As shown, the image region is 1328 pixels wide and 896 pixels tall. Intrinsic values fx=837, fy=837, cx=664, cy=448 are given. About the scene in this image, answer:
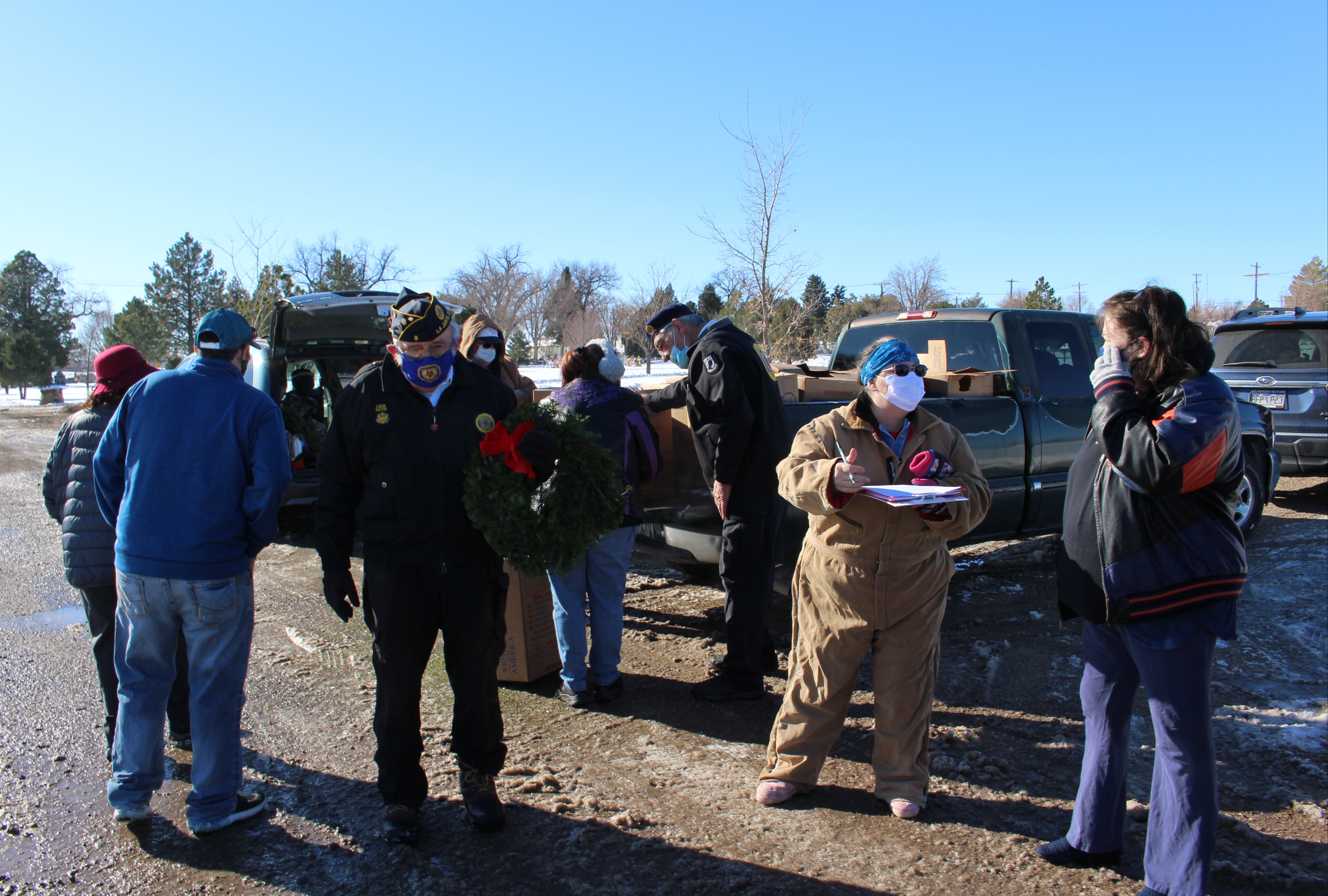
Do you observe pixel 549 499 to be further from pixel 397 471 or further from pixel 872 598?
pixel 872 598

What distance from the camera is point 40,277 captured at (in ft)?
149

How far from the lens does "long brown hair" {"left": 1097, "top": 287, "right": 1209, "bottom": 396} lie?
268cm

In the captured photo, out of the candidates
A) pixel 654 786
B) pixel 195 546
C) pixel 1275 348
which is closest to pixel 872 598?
pixel 654 786

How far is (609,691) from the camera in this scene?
4445 millimetres

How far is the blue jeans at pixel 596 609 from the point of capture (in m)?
4.38

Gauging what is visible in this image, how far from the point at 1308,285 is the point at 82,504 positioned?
200 ft

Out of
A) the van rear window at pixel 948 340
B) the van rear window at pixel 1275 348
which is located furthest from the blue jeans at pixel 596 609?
the van rear window at pixel 1275 348

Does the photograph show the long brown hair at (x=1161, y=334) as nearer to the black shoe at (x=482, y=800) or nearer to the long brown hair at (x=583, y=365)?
the long brown hair at (x=583, y=365)

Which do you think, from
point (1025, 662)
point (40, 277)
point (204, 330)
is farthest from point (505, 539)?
point (40, 277)

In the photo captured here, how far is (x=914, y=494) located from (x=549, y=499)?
4.62 ft

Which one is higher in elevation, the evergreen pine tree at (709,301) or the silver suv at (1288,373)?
the evergreen pine tree at (709,301)

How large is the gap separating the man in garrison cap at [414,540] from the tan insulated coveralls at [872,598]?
1107 millimetres

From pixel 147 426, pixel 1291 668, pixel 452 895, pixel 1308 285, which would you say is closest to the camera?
pixel 452 895

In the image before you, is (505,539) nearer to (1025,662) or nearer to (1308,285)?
(1025,662)
